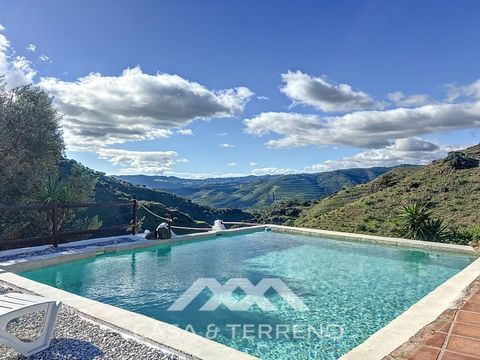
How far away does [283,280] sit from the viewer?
720 cm

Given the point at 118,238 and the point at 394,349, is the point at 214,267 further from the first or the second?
the point at 394,349

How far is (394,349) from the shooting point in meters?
3.30

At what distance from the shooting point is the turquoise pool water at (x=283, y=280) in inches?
179

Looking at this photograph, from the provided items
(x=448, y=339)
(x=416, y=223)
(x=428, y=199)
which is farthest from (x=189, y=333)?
(x=428, y=199)

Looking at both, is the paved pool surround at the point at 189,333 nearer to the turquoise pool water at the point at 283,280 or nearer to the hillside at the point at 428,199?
the turquoise pool water at the point at 283,280

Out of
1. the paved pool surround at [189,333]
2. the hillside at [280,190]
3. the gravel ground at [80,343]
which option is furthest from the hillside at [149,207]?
the hillside at [280,190]

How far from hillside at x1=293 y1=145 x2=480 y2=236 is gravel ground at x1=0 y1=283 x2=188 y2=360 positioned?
12.8 m

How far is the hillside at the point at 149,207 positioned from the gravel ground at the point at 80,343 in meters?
17.1

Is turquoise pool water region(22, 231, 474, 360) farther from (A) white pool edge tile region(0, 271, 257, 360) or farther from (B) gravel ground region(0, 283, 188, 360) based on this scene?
(B) gravel ground region(0, 283, 188, 360)

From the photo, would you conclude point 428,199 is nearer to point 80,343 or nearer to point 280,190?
point 80,343

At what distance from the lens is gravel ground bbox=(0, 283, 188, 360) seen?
10.5ft

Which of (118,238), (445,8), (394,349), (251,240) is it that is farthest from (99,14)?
(394,349)

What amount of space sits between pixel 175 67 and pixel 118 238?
818 centimetres

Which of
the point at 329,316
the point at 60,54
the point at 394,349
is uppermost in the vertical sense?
the point at 60,54
